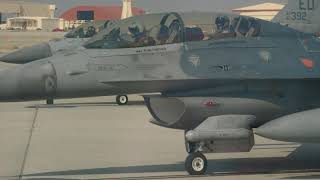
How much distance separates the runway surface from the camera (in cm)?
934

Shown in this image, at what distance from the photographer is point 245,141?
8805mm

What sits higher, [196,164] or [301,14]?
[301,14]

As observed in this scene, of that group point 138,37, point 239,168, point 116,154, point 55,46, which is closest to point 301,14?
point 55,46

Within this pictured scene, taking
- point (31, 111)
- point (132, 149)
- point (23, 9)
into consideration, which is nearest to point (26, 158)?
point (132, 149)

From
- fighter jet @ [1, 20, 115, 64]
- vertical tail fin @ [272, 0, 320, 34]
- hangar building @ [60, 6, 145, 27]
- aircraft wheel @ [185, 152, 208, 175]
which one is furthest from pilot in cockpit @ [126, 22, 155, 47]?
hangar building @ [60, 6, 145, 27]

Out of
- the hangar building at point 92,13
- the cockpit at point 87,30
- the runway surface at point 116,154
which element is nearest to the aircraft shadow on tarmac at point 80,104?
the runway surface at point 116,154

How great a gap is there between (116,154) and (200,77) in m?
2.40

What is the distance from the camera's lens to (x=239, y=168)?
31.6ft

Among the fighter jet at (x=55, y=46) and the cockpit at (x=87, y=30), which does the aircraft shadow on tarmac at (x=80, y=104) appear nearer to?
the fighter jet at (x=55, y=46)

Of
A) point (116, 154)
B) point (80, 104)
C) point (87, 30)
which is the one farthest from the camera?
point (87, 30)

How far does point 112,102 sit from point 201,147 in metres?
9.77

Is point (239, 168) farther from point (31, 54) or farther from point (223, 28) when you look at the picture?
point (31, 54)

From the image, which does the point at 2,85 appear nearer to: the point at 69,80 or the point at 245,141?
the point at 69,80

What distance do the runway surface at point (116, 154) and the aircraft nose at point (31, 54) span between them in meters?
4.75
